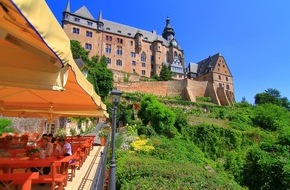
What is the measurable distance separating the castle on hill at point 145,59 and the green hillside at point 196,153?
15146 millimetres

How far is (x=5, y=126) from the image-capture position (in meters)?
18.2

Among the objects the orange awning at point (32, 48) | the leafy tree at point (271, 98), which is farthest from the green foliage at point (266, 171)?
the leafy tree at point (271, 98)

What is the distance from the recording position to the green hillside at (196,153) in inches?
402

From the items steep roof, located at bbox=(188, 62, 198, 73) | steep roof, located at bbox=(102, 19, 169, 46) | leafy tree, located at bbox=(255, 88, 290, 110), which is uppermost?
steep roof, located at bbox=(102, 19, 169, 46)

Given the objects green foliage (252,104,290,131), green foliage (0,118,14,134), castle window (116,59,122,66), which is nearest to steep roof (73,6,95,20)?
castle window (116,59,122,66)

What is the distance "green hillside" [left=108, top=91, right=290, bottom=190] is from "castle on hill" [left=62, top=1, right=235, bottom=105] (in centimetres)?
1515

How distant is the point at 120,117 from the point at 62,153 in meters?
28.2

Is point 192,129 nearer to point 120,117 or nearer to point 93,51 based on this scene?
point 120,117

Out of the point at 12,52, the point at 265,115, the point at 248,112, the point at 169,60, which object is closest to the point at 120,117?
the point at 265,115

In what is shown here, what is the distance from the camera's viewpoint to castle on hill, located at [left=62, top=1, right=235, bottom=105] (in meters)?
58.4

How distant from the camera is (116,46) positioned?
64562 mm

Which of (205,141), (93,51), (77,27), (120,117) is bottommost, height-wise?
(205,141)

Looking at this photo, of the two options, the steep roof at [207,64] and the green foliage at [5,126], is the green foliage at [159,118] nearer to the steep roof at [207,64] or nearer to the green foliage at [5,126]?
the green foliage at [5,126]

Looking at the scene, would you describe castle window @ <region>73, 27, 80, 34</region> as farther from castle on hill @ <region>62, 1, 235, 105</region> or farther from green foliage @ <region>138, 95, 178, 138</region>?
green foliage @ <region>138, 95, 178, 138</region>
